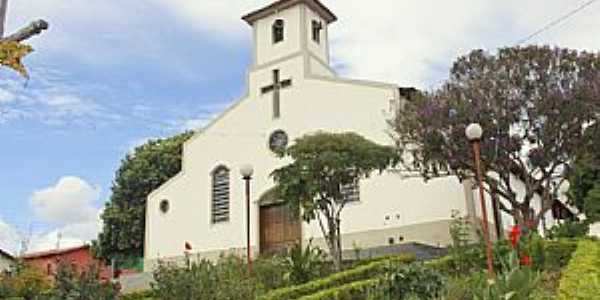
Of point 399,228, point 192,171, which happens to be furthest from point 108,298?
point 192,171

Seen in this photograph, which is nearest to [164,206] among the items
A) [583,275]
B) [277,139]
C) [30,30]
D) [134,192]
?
[134,192]

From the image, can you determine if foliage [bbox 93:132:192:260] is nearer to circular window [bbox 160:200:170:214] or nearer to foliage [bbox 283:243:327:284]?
circular window [bbox 160:200:170:214]

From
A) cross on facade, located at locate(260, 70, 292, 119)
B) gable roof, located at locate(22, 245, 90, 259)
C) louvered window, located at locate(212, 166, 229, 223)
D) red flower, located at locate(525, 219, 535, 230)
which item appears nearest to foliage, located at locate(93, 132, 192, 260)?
gable roof, located at locate(22, 245, 90, 259)

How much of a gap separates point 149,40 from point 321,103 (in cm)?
1386

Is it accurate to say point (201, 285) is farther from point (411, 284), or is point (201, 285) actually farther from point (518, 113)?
point (518, 113)

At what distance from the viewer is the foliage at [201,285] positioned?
11.1 meters

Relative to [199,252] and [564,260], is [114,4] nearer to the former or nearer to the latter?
[564,260]

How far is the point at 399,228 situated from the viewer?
23.3m

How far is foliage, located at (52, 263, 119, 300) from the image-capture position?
41.5 ft

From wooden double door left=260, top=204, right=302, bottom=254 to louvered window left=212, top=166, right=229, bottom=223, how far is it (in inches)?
61.2

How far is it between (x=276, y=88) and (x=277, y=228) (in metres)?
5.61

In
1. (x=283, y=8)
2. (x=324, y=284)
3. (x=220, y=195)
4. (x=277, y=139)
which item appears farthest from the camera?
(x=283, y=8)

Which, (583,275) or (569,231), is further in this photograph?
(569,231)

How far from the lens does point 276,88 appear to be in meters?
27.9
